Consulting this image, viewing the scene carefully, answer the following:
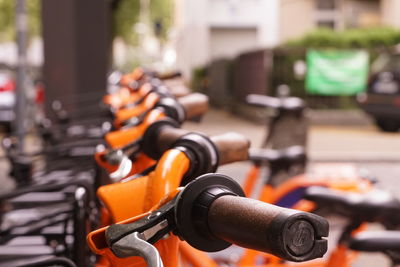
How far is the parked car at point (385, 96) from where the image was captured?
47.2 feet

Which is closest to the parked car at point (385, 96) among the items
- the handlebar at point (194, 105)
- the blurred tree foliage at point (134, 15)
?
the blurred tree foliage at point (134, 15)

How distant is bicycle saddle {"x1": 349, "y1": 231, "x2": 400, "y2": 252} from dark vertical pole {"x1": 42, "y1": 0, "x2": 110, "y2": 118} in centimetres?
422

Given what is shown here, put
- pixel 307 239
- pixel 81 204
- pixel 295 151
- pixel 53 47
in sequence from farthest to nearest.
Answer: pixel 53 47 → pixel 295 151 → pixel 81 204 → pixel 307 239

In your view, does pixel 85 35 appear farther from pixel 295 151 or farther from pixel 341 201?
pixel 341 201

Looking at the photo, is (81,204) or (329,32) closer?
(81,204)

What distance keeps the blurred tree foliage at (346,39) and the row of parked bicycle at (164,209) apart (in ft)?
48.7

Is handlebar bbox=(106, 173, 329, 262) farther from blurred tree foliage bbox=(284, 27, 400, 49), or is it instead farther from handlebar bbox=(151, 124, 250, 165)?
blurred tree foliage bbox=(284, 27, 400, 49)

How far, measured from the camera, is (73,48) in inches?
248

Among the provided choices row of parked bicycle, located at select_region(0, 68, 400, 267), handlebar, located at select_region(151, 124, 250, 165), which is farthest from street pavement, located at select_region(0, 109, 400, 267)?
handlebar, located at select_region(151, 124, 250, 165)

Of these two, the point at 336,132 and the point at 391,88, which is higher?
the point at 391,88

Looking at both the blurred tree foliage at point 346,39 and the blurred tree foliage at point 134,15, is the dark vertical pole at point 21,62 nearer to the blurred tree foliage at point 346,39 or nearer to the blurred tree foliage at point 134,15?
the blurred tree foliage at point 346,39

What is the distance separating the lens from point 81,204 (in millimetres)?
1488

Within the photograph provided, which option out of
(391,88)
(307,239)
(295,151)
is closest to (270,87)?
(391,88)

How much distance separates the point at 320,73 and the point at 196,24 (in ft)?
29.1
